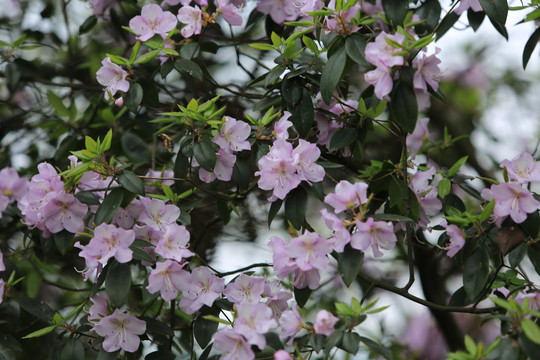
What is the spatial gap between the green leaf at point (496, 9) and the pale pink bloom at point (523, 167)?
34 cm

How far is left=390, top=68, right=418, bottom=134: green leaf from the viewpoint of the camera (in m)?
1.45

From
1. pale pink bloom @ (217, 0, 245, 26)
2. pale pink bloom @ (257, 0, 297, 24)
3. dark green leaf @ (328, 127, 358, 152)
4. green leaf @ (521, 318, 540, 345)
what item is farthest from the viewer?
pale pink bloom @ (257, 0, 297, 24)

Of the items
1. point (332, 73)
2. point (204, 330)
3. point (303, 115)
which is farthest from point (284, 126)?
point (204, 330)

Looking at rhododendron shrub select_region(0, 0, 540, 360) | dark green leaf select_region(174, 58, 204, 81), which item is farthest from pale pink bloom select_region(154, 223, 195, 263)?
dark green leaf select_region(174, 58, 204, 81)

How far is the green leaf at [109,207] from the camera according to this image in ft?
A: 5.13

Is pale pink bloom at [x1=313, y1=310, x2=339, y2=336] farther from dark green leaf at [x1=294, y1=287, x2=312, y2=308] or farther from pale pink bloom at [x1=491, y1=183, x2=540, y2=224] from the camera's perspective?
pale pink bloom at [x1=491, y1=183, x2=540, y2=224]

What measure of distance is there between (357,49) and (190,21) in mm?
499

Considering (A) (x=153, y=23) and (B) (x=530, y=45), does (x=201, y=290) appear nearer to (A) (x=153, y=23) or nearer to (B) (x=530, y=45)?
(A) (x=153, y=23)

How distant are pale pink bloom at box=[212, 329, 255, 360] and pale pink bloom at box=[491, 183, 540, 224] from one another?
610mm

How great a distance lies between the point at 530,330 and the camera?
4.10ft

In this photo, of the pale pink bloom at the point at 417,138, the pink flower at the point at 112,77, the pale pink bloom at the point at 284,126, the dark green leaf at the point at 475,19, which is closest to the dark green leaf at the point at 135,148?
the pink flower at the point at 112,77

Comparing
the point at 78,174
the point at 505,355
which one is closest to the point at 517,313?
the point at 505,355

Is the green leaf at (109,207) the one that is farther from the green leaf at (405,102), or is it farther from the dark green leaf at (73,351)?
the green leaf at (405,102)

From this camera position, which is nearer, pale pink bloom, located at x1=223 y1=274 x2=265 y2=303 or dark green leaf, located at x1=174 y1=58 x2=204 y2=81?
pale pink bloom, located at x1=223 y1=274 x2=265 y2=303
